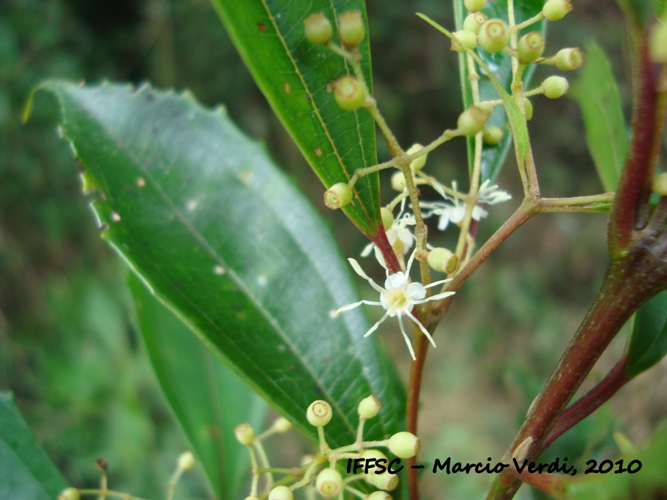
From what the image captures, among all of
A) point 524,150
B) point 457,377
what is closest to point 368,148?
point 524,150

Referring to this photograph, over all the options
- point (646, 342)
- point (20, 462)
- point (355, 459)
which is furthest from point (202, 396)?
point (646, 342)

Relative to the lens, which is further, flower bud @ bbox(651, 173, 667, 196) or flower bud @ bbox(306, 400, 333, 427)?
flower bud @ bbox(306, 400, 333, 427)

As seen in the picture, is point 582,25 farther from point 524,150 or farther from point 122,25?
point 524,150

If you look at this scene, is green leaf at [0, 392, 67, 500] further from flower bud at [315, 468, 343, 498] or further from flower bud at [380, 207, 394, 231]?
flower bud at [380, 207, 394, 231]

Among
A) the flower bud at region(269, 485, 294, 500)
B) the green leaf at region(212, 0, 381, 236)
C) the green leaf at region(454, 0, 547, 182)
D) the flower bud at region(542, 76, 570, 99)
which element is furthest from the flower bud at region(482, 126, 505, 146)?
the flower bud at region(269, 485, 294, 500)

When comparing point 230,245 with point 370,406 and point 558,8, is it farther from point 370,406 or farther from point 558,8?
point 558,8
